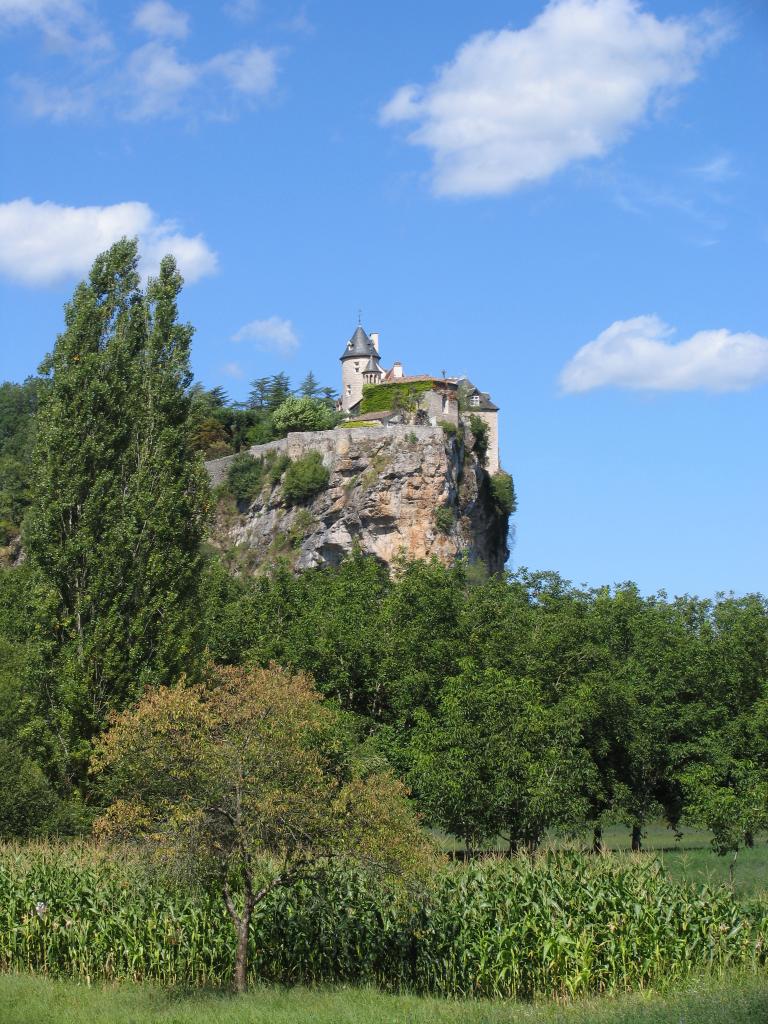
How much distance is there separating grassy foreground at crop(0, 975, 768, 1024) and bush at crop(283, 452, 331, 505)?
5044 centimetres

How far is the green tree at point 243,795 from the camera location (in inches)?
622

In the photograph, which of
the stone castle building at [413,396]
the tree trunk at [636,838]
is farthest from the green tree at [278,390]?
the tree trunk at [636,838]

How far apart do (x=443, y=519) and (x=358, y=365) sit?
3606 centimetres

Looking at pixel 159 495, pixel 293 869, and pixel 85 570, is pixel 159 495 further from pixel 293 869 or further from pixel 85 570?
pixel 293 869

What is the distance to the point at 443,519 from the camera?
65.5m

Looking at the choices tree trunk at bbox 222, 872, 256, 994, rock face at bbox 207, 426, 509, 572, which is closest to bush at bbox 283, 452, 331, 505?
rock face at bbox 207, 426, 509, 572

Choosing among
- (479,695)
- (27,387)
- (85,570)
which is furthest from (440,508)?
(27,387)

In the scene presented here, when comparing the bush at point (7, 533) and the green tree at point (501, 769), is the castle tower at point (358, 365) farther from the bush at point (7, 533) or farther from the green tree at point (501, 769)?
the green tree at point (501, 769)

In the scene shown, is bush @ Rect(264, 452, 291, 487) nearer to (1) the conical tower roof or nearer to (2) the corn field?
(1) the conical tower roof

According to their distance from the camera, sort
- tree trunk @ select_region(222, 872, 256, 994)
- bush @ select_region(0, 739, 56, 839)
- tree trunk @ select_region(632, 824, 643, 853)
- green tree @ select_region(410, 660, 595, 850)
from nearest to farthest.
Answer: tree trunk @ select_region(222, 872, 256, 994) → bush @ select_region(0, 739, 56, 839) → green tree @ select_region(410, 660, 595, 850) → tree trunk @ select_region(632, 824, 643, 853)

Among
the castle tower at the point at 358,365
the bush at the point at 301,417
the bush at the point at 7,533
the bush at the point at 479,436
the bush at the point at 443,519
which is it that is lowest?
the bush at the point at 443,519

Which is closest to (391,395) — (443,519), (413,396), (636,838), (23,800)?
(413,396)

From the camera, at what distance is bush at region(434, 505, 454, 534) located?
65.4 metres

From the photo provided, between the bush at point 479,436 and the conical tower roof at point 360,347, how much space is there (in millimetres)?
26564
